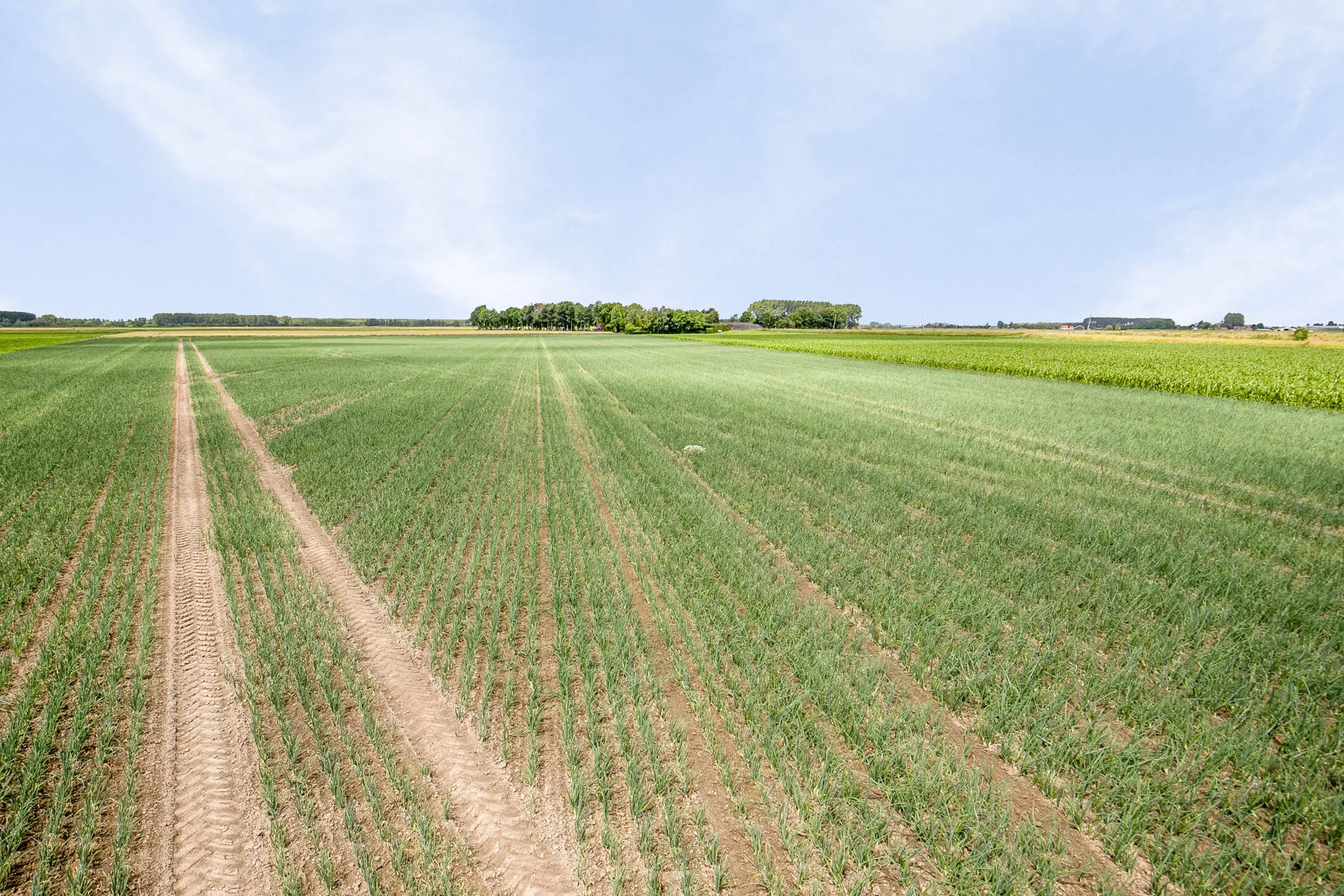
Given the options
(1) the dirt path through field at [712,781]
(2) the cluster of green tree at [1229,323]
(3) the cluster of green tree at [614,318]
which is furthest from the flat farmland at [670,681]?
(2) the cluster of green tree at [1229,323]

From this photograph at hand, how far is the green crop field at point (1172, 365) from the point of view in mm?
24016

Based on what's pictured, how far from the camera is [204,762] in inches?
147

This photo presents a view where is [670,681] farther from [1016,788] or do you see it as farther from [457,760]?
[1016,788]

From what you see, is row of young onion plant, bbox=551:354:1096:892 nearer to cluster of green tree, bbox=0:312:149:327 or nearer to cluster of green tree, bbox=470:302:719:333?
cluster of green tree, bbox=470:302:719:333

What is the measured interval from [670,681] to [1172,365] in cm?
4405

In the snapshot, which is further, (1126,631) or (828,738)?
(1126,631)

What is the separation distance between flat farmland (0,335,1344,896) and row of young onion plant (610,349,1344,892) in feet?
0.12

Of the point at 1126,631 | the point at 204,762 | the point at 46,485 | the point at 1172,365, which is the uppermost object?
the point at 1172,365

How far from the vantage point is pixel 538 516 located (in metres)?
8.65

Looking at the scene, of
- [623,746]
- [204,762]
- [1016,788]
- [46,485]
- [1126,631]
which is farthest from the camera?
[46,485]

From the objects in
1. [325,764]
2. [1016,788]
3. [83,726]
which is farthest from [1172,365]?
[83,726]

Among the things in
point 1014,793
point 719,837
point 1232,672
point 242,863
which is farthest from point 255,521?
point 1232,672

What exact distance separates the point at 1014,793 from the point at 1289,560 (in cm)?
692

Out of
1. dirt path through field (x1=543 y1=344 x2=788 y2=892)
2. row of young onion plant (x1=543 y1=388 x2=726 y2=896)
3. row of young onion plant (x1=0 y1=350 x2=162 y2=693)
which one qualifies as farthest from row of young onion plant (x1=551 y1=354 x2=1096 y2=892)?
row of young onion plant (x1=0 y1=350 x2=162 y2=693)
